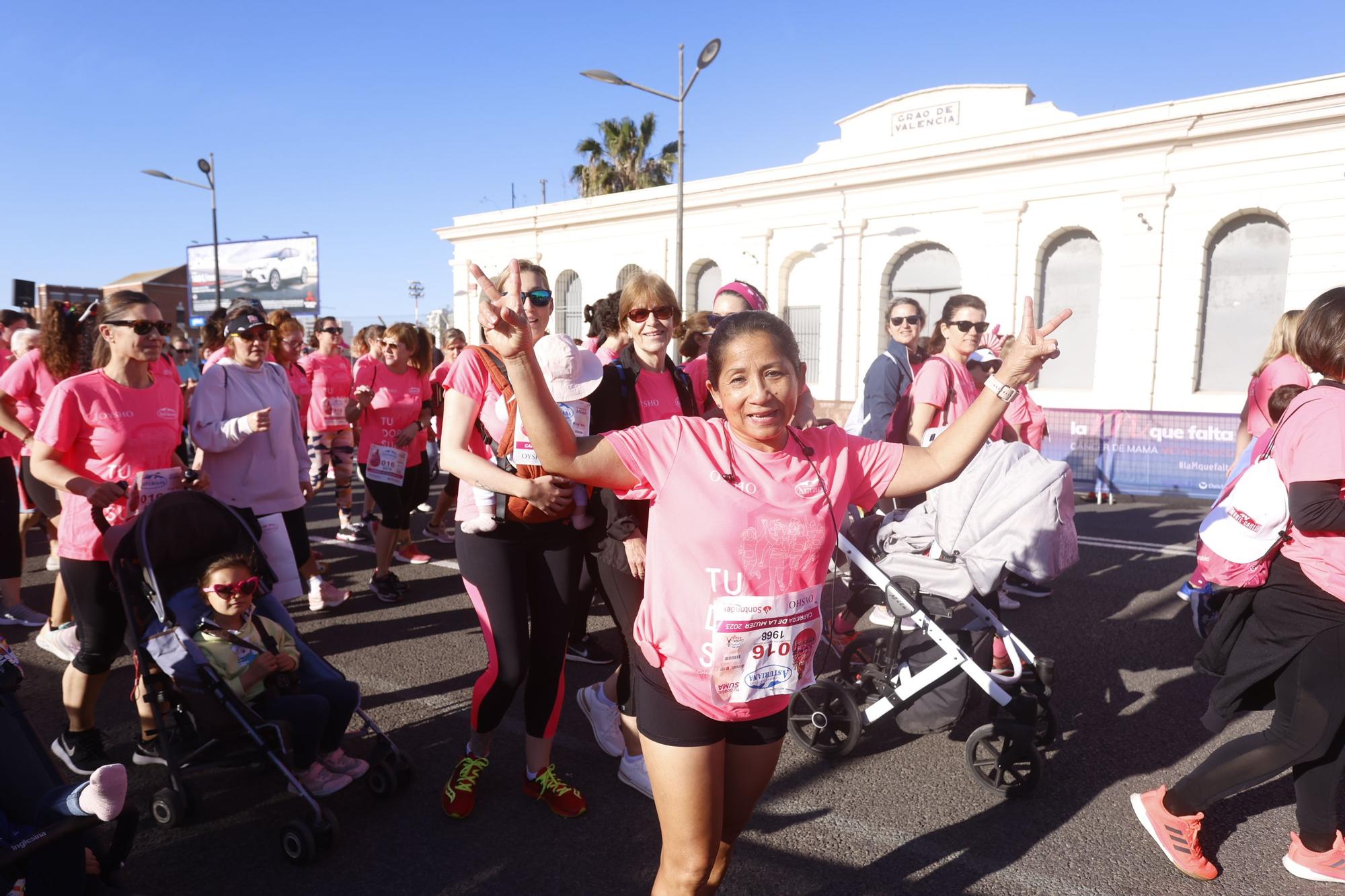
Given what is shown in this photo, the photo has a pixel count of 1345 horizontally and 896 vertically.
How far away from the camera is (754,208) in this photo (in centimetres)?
2369

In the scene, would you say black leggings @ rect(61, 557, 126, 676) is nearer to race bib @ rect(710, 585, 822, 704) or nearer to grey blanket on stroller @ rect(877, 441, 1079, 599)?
race bib @ rect(710, 585, 822, 704)

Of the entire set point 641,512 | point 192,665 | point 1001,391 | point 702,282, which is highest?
point 702,282

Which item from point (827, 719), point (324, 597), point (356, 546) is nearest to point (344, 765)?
point (827, 719)

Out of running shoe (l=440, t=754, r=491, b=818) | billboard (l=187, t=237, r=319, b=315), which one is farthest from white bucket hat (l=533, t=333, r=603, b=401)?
billboard (l=187, t=237, r=319, b=315)

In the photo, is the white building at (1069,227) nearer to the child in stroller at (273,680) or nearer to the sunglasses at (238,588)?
the child in stroller at (273,680)

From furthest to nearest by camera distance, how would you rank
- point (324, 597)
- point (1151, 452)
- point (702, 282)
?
point (702, 282)
point (1151, 452)
point (324, 597)

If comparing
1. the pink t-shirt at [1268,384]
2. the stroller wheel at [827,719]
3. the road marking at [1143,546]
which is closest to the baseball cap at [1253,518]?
the stroller wheel at [827,719]

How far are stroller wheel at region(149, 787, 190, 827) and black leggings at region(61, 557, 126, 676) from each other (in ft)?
2.30

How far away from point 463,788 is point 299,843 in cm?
59

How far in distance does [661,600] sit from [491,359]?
1.32 m

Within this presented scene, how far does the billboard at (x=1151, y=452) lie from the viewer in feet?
37.6

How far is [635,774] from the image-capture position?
350cm

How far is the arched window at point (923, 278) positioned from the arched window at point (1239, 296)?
5361 mm

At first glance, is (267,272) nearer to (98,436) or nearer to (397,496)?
(397,496)
